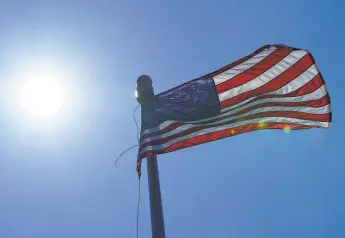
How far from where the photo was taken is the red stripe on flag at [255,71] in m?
9.00

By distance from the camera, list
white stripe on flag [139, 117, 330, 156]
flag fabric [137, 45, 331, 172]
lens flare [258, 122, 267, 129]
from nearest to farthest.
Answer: white stripe on flag [139, 117, 330, 156] → flag fabric [137, 45, 331, 172] → lens flare [258, 122, 267, 129]

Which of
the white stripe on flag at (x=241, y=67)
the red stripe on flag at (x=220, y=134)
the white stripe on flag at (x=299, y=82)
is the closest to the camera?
the red stripe on flag at (x=220, y=134)

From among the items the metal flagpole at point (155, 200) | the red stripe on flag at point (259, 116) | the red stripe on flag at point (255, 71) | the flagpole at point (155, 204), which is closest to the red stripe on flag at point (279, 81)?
the red stripe on flag at point (255, 71)

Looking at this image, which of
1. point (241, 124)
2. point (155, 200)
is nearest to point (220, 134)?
point (241, 124)

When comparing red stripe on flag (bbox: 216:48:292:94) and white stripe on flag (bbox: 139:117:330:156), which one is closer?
white stripe on flag (bbox: 139:117:330:156)

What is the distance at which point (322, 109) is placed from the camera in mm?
9383

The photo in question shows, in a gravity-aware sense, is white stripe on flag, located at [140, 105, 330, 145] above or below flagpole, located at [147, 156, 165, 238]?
above

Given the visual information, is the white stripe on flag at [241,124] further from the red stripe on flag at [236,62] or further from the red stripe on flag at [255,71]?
the red stripe on flag at [236,62]

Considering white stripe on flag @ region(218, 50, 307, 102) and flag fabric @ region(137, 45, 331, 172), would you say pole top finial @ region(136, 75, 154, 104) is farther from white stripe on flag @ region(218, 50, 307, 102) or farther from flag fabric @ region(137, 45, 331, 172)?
white stripe on flag @ region(218, 50, 307, 102)

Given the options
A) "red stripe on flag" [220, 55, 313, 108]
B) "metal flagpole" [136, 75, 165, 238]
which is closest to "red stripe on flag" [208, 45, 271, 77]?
"red stripe on flag" [220, 55, 313, 108]

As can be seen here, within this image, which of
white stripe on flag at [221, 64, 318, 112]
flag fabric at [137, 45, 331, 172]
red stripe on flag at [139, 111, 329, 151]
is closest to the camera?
red stripe on flag at [139, 111, 329, 151]

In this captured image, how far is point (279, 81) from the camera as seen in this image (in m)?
9.32

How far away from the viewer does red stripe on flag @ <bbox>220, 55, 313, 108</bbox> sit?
29.3 ft

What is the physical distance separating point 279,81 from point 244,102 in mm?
1060
